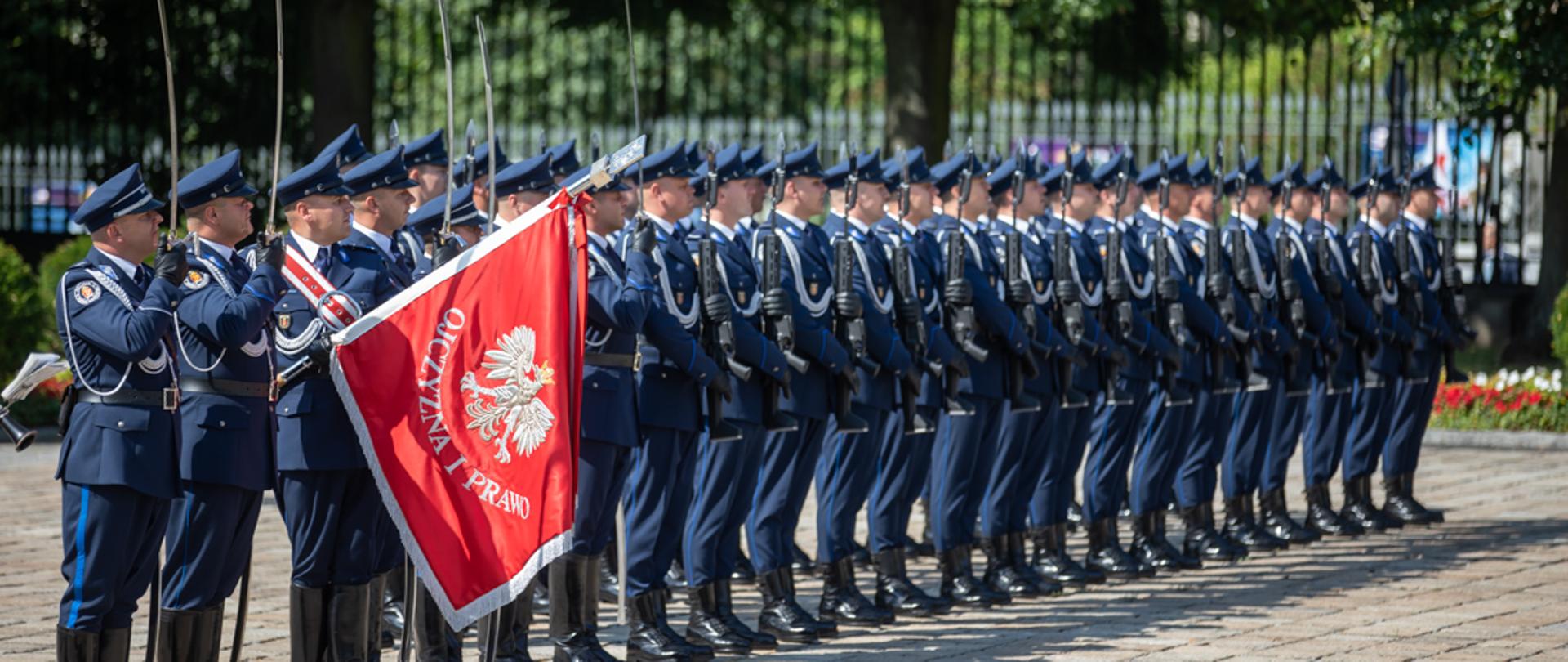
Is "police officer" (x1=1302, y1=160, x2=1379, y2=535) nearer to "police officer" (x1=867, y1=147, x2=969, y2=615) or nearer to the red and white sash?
"police officer" (x1=867, y1=147, x2=969, y2=615)

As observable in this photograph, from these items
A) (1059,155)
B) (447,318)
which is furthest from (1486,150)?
(447,318)

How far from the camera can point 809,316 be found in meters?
8.86

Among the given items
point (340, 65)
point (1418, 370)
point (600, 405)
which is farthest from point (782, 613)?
point (340, 65)

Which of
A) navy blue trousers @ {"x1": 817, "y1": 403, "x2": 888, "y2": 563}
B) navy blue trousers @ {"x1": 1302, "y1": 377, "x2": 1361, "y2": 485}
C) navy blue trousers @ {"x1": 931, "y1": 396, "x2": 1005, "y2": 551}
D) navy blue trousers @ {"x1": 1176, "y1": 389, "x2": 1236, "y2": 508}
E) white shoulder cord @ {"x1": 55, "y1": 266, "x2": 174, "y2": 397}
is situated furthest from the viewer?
navy blue trousers @ {"x1": 1302, "y1": 377, "x2": 1361, "y2": 485}

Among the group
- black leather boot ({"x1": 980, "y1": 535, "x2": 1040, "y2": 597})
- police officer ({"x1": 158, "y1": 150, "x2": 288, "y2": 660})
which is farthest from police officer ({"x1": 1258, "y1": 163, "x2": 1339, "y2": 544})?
police officer ({"x1": 158, "y1": 150, "x2": 288, "y2": 660})

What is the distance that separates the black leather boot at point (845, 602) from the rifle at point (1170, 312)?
2.42 meters

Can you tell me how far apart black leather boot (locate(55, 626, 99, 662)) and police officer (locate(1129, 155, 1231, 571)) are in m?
5.63

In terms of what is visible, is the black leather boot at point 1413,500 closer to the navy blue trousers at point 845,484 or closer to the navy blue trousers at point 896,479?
the navy blue trousers at point 896,479

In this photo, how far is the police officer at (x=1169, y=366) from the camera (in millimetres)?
10875

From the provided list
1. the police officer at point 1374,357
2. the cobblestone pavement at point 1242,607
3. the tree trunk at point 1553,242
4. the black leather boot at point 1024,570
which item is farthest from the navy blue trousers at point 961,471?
the tree trunk at point 1553,242

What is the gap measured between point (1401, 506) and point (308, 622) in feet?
24.5

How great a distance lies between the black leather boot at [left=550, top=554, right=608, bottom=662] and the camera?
777 centimetres

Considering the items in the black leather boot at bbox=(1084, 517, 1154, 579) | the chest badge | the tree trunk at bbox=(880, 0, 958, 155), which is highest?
the tree trunk at bbox=(880, 0, 958, 155)

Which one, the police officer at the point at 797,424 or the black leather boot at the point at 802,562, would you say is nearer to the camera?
the police officer at the point at 797,424
